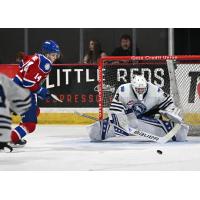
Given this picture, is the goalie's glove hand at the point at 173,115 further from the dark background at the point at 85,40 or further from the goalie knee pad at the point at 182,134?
the dark background at the point at 85,40

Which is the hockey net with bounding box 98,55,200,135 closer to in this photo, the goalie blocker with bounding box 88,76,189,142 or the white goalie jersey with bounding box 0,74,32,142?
the goalie blocker with bounding box 88,76,189,142

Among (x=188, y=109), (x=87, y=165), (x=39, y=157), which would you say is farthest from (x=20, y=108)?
(x=188, y=109)

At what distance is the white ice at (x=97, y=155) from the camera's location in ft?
18.8

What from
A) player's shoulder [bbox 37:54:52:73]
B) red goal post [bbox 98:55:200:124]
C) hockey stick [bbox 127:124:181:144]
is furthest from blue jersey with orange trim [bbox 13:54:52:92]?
red goal post [bbox 98:55:200:124]

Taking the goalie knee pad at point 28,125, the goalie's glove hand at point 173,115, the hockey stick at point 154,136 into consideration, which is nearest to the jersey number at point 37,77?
the goalie knee pad at point 28,125

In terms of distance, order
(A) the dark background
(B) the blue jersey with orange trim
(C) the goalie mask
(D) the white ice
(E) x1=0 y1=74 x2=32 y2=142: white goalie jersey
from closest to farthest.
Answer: (E) x1=0 y1=74 x2=32 y2=142: white goalie jersey
(D) the white ice
(B) the blue jersey with orange trim
(C) the goalie mask
(A) the dark background

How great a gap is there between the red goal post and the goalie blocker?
67cm

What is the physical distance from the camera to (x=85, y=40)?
10766 millimetres

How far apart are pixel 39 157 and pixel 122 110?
50.7 inches

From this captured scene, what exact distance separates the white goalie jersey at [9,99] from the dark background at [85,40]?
635 cm

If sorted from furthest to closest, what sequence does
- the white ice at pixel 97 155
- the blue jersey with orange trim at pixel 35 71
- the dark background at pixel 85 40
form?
1. the dark background at pixel 85 40
2. the blue jersey with orange trim at pixel 35 71
3. the white ice at pixel 97 155

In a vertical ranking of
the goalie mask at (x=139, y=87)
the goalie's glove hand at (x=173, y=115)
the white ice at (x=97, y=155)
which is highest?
the goalie mask at (x=139, y=87)

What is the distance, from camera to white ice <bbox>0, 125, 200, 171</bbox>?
5.73m

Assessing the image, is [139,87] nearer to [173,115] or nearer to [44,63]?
[173,115]
